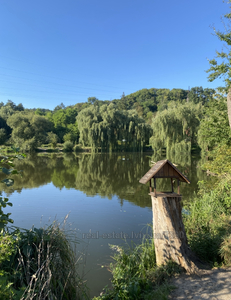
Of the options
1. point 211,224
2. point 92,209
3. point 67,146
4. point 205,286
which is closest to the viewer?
point 205,286

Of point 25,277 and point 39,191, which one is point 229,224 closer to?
point 25,277

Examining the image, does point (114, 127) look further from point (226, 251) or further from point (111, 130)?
point (226, 251)

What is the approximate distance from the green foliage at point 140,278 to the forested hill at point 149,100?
2760 inches

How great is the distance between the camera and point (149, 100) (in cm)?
10162

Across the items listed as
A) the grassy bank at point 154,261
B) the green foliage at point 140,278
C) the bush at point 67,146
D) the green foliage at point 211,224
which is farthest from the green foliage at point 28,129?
the green foliage at point 140,278

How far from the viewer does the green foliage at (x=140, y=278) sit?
2.86m

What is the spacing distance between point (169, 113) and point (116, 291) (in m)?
26.5

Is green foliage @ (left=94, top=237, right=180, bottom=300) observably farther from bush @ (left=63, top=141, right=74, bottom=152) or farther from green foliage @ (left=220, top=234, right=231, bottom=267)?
bush @ (left=63, top=141, right=74, bottom=152)

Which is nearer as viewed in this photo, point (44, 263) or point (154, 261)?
point (44, 263)

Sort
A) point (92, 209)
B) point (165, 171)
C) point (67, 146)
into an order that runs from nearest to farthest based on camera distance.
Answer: point (165, 171), point (92, 209), point (67, 146)

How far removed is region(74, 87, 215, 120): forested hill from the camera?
77.0 meters

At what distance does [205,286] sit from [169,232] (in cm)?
85


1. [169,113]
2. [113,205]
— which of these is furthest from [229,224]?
[169,113]

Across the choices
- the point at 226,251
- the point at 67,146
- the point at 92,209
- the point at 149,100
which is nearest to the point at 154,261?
the point at 226,251
